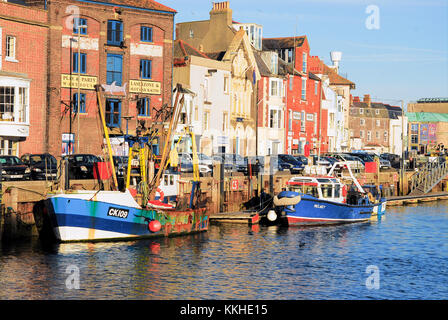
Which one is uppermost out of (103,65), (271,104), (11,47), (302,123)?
(11,47)

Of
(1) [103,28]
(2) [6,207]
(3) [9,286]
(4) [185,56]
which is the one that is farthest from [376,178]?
(3) [9,286]

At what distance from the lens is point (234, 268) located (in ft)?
104

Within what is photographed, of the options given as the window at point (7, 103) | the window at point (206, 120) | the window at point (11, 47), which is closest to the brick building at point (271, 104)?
the window at point (206, 120)

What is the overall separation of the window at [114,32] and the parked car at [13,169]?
22.9 meters

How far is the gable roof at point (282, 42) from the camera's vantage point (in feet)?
307

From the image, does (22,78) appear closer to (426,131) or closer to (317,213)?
(317,213)

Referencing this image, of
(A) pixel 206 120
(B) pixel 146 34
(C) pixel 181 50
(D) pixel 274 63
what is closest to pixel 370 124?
(D) pixel 274 63

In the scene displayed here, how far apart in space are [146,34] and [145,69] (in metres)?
3.15

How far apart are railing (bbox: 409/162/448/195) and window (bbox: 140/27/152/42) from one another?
1207 inches

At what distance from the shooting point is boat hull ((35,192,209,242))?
34.6 metres

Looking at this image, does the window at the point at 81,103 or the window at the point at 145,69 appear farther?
the window at the point at 145,69

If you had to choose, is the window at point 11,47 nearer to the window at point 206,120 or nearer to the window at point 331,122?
the window at point 206,120
